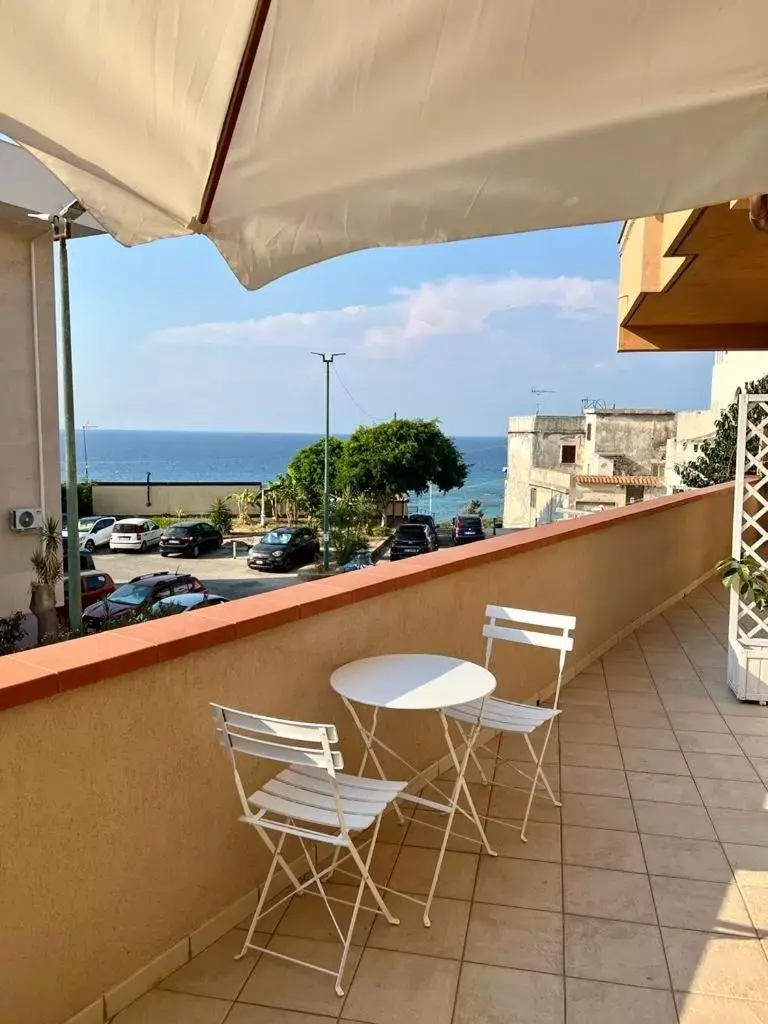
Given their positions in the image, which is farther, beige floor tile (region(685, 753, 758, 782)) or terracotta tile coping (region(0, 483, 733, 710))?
beige floor tile (region(685, 753, 758, 782))

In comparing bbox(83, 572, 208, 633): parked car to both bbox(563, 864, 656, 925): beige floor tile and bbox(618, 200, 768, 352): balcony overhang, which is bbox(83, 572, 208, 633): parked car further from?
bbox(563, 864, 656, 925): beige floor tile

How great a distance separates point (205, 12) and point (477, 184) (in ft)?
1.77

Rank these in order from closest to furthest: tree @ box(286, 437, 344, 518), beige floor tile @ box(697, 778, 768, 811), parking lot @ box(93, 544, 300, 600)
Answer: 1. beige floor tile @ box(697, 778, 768, 811)
2. parking lot @ box(93, 544, 300, 600)
3. tree @ box(286, 437, 344, 518)

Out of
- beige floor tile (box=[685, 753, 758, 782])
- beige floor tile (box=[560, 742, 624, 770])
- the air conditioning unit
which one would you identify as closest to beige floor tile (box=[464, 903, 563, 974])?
beige floor tile (box=[560, 742, 624, 770])

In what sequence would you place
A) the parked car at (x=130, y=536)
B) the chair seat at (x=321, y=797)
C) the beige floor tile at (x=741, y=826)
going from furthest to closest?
the parked car at (x=130, y=536), the beige floor tile at (x=741, y=826), the chair seat at (x=321, y=797)

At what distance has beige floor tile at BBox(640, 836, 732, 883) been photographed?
106 inches

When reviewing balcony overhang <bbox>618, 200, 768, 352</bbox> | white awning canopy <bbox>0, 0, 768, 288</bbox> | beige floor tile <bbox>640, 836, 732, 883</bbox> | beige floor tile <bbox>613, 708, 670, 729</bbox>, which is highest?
balcony overhang <bbox>618, 200, 768, 352</bbox>

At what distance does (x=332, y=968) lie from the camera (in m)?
2.20

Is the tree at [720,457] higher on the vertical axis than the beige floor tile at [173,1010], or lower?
higher

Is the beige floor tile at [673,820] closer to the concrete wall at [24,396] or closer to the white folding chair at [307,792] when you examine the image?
the white folding chair at [307,792]

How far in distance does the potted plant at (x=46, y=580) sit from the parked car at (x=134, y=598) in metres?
0.75

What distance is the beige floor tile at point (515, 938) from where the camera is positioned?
224 cm

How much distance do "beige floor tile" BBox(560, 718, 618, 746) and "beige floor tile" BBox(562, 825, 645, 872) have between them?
2.94 ft

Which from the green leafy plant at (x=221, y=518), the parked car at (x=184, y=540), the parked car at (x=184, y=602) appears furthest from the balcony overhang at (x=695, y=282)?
the green leafy plant at (x=221, y=518)
